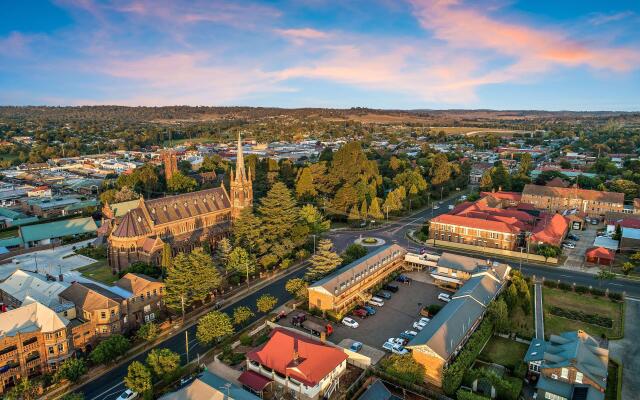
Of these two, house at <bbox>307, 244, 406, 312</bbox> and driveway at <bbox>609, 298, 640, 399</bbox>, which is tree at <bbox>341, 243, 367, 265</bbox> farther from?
driveway at <bbox>609, 298, 640, 399</bbox>

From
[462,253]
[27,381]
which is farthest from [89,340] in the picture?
[462,253]

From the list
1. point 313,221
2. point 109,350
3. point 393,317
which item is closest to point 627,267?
point 393,317

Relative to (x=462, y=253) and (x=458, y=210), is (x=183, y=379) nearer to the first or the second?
(x=462, y=253)

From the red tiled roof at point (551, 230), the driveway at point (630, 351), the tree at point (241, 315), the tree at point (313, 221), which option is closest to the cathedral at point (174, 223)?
the tree at point (313, 221)

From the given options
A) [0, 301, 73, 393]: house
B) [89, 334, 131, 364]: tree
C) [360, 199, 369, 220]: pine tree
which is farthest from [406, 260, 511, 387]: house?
[360, 199, 369, 220]: pine tree

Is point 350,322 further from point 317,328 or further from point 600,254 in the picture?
point 600,254

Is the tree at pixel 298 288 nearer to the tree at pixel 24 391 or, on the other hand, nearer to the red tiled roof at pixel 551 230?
the tree at pixel 24 391

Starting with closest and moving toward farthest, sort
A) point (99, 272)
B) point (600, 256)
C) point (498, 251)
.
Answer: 1. point (99, 272)
2. point (600, 256)
3. point (498, 251)
